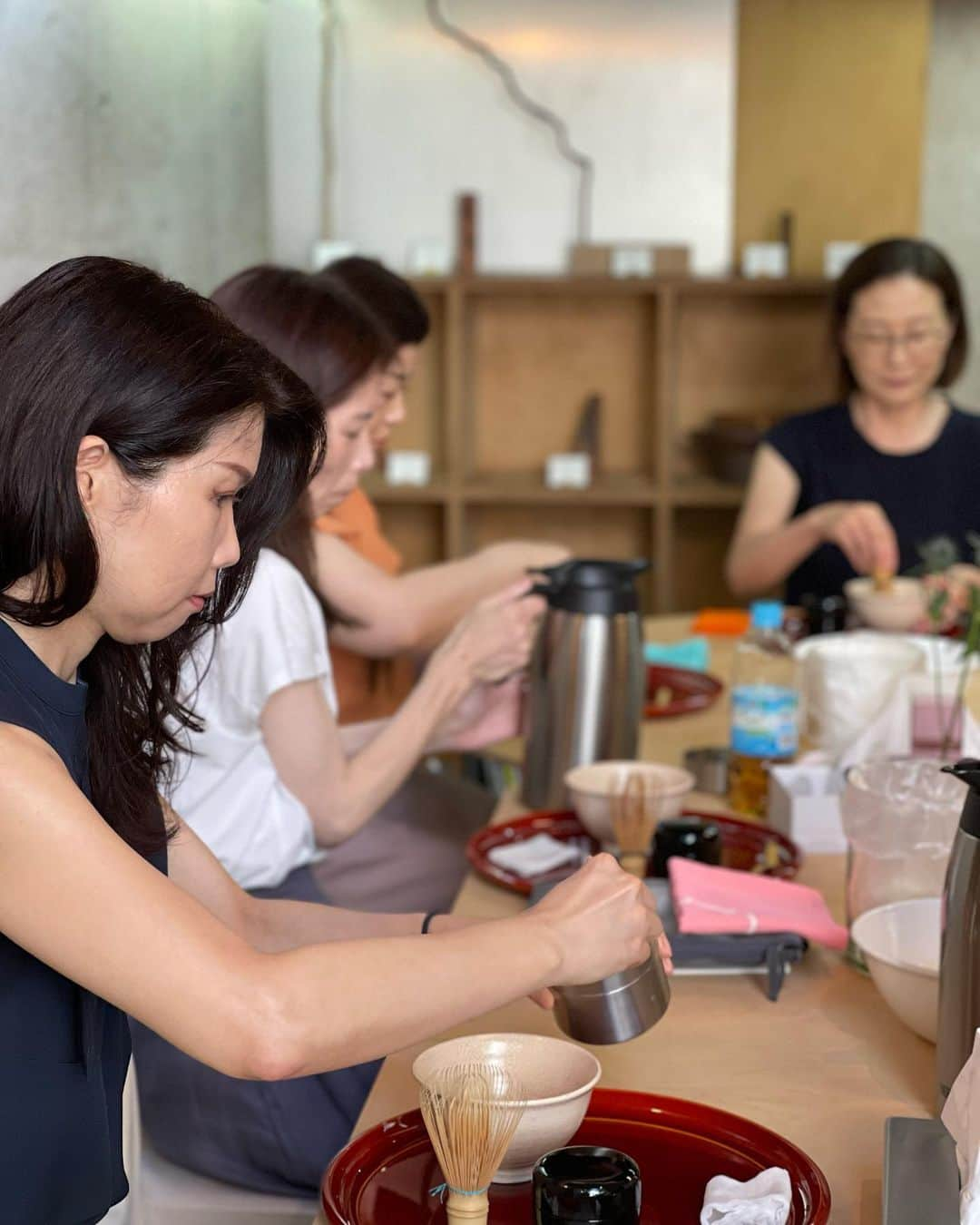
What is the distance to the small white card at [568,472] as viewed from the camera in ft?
14.4

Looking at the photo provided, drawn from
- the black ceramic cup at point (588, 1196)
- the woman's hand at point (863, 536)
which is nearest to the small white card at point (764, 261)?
the woman's hand at point (863, 536)

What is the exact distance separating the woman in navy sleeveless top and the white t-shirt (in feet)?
1.72

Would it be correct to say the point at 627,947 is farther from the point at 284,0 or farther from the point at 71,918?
the point at 284,0

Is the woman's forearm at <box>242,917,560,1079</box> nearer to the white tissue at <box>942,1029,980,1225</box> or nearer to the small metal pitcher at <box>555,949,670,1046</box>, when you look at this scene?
the small metal pitcher at <box>555,949,670,1046</box>

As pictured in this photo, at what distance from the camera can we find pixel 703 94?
4.38 meters

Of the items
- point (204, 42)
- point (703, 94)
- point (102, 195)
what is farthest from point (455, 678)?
point (703, 94)

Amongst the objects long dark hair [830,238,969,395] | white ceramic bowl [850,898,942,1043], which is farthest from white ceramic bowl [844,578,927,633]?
white ceramic bowl [850,898,942,1043]

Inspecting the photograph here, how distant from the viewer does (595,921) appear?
979mm

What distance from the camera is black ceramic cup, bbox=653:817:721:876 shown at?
4.85 feet

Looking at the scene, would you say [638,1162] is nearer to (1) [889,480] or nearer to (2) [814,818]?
(2) [814,818]

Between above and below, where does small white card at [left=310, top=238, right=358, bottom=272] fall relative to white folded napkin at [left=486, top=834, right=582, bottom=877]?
above

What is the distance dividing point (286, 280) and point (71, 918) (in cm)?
124

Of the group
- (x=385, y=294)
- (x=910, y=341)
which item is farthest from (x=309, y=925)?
(x=910, y=341)

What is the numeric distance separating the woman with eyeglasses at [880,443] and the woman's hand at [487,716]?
3.54 feet
